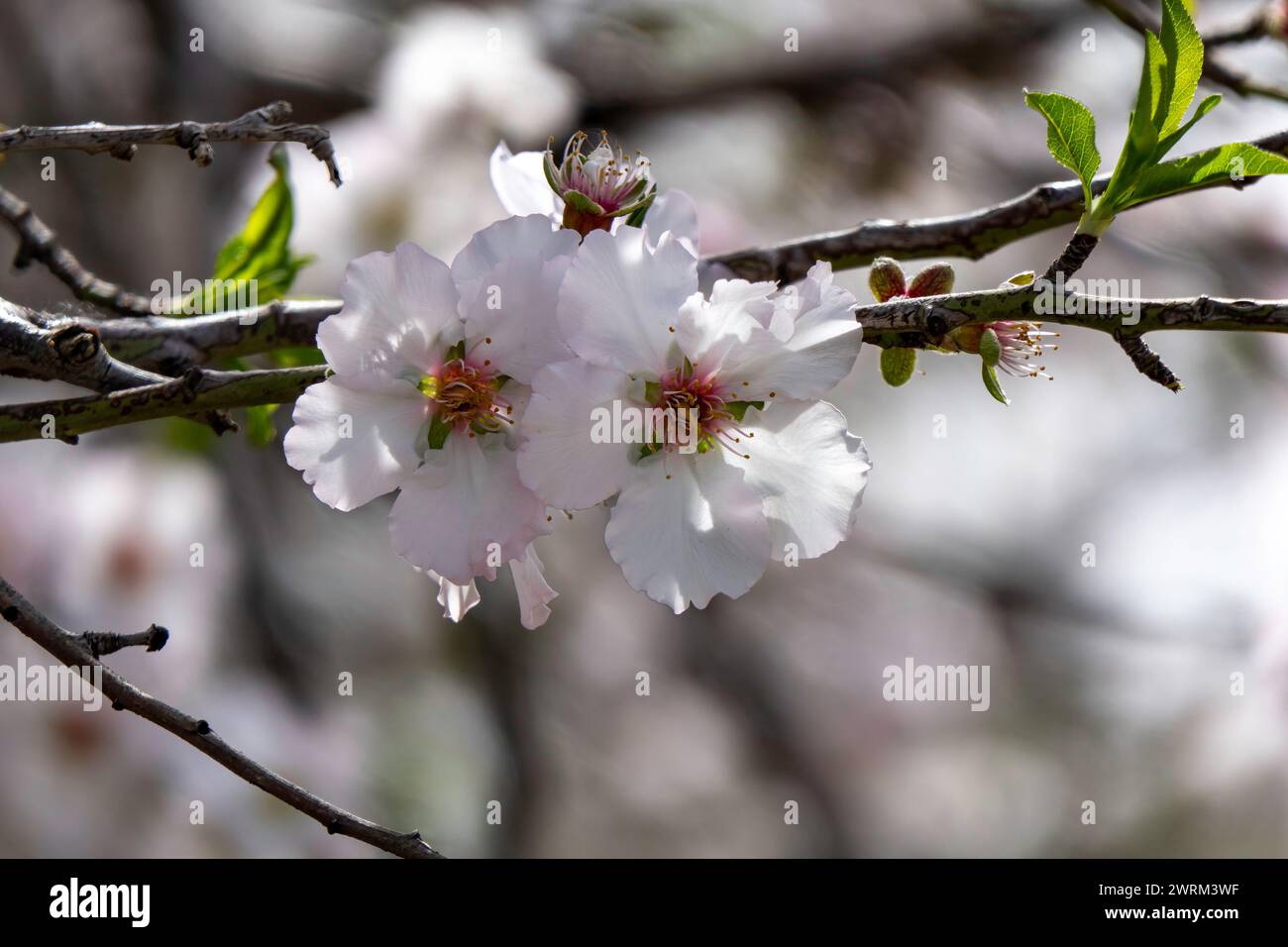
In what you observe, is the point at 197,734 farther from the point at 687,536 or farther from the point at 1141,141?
the point at 1141,141

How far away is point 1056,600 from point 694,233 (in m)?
2.17

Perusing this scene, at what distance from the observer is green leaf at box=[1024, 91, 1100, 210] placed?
558 mm

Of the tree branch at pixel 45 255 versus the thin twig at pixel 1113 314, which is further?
the tree branch at pixel 45 255

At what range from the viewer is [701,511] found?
590 mm

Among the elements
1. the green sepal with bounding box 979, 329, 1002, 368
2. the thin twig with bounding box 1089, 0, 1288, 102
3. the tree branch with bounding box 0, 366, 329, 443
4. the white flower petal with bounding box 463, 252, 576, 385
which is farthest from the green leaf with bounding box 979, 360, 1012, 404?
the thin twig with bounding box 1089, 0, 1288, 102

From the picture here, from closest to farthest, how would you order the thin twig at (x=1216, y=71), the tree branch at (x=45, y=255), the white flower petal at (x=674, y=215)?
the white flower petal at (x=674, y=215)
the tree branch at (x=45, y=255)
the thin twig at (x=1216, y=71)

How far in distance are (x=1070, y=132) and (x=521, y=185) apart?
0.35 metres

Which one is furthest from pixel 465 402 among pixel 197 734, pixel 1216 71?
pixel 1216 71

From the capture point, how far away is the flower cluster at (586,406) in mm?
571

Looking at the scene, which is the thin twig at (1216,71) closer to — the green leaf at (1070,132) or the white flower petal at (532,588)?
the green leaf at (1070,132)

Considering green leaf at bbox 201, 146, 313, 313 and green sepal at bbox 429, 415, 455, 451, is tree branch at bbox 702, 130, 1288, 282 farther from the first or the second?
green leaf at bbox 201, 146, 313, 313

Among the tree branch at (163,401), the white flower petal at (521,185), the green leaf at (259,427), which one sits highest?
the white flower petal at (521,185)

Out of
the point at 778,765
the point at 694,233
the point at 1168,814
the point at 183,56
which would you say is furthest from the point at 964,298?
the point at 1168,814

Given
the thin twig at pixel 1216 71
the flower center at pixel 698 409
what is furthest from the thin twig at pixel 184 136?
the thin twig at pixel 1216 71
